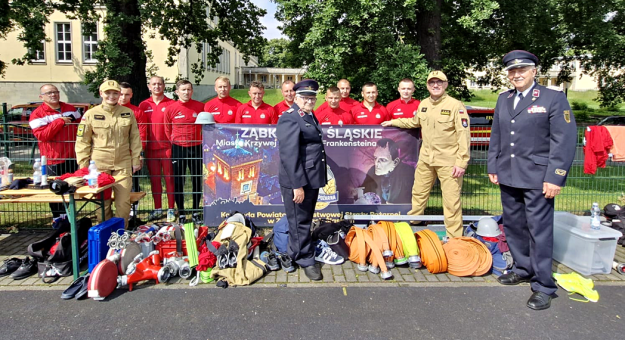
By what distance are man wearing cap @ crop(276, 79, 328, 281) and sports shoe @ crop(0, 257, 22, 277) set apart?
3.09m

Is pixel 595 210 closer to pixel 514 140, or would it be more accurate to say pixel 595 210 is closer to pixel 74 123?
pixel 514 140

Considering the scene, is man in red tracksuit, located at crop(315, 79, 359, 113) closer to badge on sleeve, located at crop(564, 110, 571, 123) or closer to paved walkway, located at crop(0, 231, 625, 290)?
paved walkway, located at crop(0, 231, 625, 290)

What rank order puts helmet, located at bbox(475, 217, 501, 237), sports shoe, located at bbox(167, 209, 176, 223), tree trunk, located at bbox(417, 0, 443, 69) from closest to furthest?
helmet, located at bbox(475, 217, 501, 237), sports shoe, located at bbox(167, 209, 176, 223), tree trunk, located at bbox(417, 0, 443, 69)

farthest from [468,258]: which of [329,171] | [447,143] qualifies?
[329,171]

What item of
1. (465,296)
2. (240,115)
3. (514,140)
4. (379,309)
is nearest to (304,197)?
(379,309)

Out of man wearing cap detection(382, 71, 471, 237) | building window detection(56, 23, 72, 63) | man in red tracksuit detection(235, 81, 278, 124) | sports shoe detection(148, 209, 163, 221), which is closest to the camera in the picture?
man wearing cap detection(382, 71, 471, 237)

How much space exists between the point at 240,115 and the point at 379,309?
4.27m

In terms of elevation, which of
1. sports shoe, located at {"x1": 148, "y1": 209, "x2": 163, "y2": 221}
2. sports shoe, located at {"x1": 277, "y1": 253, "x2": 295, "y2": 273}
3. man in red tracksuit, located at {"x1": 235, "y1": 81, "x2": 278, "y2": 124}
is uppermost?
man in red tracksuit, located at {"x1": 235, "y1": 81, "x2": 278, "y2": 124}

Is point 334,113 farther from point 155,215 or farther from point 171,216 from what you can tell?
point 155,215

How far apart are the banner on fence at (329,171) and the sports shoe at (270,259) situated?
1205 millimetres

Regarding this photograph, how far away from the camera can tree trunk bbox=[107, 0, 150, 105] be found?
38.8ft

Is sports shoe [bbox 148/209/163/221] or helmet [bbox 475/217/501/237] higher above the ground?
helmet [bbox 475/217/501/237]

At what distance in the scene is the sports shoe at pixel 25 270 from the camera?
466cm

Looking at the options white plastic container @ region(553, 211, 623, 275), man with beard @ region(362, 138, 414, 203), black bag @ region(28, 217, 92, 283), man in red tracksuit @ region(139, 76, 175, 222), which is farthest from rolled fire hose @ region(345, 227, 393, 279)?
black bag @ region(28, 217, 92, 283)
